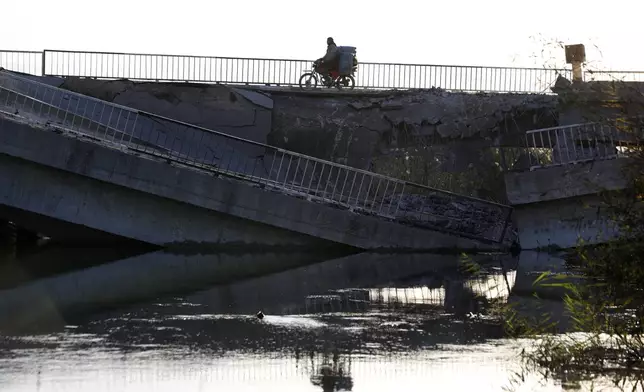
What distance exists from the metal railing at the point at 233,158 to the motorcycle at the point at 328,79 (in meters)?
3.57

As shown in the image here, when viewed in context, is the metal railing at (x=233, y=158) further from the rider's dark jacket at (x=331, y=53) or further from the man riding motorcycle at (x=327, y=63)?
the rider's dark jacket at (x=331, y=53)

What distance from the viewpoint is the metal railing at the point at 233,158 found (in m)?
27.1

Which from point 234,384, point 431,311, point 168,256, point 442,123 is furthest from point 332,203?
point 234,384

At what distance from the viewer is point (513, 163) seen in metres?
37.6

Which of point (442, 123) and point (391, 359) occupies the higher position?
point (442, 123)

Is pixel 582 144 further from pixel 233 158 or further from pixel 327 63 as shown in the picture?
pixel 327 63

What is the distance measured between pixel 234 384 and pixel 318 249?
16.6 m

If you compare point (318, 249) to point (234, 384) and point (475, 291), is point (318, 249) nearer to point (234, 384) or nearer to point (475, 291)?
point (475, 291)

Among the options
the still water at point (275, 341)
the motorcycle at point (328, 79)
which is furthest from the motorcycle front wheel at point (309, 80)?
the still water at point (275, 341)

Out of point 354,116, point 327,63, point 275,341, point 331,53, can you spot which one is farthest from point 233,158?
point 275,341

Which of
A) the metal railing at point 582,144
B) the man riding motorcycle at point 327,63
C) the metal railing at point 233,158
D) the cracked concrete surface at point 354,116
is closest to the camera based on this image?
the metal railing at point 582,144

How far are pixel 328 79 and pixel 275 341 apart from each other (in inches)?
869

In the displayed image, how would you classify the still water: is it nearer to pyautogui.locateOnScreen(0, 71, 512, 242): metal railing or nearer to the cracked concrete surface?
pyautogui.locateOnScreen(0, 71, 512, 242): metal railing

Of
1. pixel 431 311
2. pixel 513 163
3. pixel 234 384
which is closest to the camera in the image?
pixel 234 384
